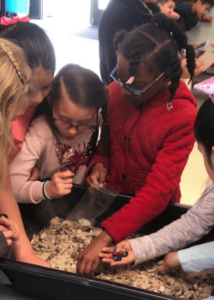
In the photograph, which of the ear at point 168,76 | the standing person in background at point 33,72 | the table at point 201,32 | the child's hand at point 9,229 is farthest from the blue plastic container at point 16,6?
the child's hand at point 9,229

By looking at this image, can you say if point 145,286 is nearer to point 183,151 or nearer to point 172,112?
point 183,151

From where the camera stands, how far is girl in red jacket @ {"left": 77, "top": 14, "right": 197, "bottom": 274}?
42.4 inches

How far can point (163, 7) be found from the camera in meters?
2.15

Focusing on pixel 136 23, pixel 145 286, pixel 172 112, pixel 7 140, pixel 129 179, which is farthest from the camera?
pixel 136 23

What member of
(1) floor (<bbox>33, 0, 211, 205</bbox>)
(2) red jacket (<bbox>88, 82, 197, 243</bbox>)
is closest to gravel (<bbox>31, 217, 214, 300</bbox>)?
(2) red jacket (<bbox>88, 82, 197, 243</bbox>)

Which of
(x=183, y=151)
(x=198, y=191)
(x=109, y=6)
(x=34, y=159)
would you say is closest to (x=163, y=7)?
(x=109, y=6)

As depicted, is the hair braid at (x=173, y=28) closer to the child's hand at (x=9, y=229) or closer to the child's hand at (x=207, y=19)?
the child's hand at (x=9, y=229)

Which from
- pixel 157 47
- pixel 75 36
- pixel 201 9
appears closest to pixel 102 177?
pixel 157 47

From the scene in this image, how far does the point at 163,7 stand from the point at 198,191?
116 cm

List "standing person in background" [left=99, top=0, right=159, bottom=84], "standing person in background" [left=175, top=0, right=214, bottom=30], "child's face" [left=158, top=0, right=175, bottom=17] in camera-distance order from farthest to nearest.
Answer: "standing person in background" [left=175, top=0, right=214, bottom=30] → "child's face" [left=158, top=0, right=175, bottom=17] → "standing person in background" [left=99, top=0, right=159, bottom=84]

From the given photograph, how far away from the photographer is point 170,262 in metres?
1.04

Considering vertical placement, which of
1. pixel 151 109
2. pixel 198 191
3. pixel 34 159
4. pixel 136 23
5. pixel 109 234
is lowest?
pixel 198 191

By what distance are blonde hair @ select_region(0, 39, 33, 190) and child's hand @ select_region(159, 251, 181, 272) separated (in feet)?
1.86

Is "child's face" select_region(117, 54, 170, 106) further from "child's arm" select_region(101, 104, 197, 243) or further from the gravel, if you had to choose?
the gravel
